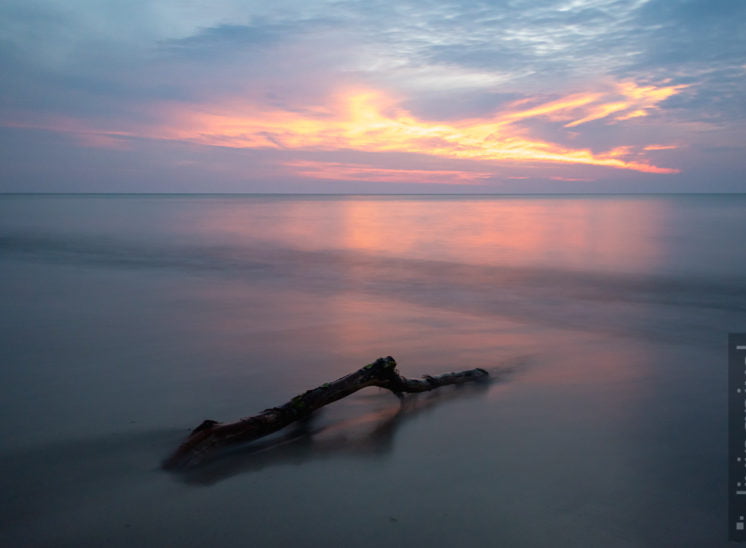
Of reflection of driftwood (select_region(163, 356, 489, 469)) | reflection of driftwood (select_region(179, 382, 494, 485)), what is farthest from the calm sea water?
reflection of driftwood (select_region(163, 356, 489, 469))

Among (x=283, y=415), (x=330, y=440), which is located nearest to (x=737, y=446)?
(x=330, y=440)

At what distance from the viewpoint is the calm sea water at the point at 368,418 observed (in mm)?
3715

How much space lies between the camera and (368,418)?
536cm

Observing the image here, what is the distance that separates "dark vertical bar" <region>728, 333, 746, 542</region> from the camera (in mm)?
3840

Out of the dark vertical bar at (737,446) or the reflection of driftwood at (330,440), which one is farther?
the reflection of driftwood at (330,440)

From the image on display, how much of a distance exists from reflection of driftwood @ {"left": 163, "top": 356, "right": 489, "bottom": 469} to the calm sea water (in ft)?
0.56

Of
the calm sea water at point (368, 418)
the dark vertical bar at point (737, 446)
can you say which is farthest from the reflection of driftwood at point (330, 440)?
the dark vertical bar at point (737, 446)

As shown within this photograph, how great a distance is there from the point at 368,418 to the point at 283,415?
A: 3.19 feet

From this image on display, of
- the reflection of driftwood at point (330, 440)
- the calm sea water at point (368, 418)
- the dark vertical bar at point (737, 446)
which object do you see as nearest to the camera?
the calm sea water at point (368, 418)

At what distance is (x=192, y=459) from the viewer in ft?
14.1

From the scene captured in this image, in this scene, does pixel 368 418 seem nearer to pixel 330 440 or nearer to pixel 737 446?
pixel 330 440

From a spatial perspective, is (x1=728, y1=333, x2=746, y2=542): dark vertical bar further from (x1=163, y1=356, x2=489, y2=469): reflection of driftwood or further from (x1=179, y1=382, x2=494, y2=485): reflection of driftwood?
(x1=163, y1=356, x2=489, y2=469): reflection of driftwood

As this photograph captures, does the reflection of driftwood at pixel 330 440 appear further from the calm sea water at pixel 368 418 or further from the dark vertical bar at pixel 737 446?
the dark vertical bar at pixel 737 446

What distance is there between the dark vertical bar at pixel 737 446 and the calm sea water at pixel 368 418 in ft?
0.27
